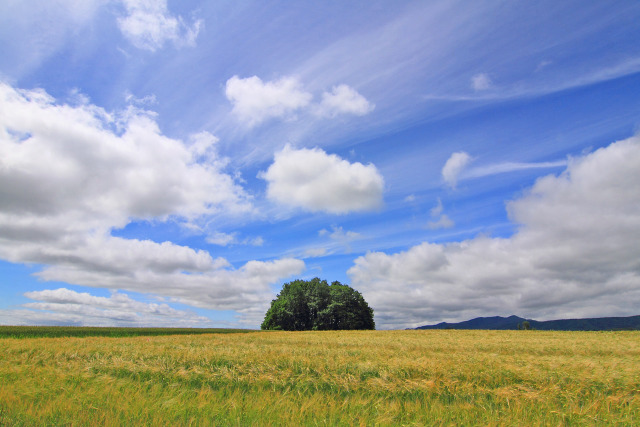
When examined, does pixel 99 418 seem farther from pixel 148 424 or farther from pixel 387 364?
pixel 387 364

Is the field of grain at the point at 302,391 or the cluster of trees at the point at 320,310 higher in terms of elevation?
the cluster of trees at the point at 320,310

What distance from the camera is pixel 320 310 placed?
6956cm

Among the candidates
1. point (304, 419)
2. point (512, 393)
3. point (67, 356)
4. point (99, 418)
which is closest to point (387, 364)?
point (512, 393)

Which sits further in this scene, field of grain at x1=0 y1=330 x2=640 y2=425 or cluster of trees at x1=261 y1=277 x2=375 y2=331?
cluster of trees at x1=261 y1=277 x2=375 y2=331

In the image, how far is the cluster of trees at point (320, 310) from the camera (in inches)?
2699

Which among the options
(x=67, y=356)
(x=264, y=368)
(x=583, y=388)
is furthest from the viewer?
(x=67, y=356)

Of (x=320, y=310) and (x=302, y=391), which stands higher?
(x=320, y=310)

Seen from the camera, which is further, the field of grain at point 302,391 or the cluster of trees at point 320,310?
the cluster of trees at point 320,310

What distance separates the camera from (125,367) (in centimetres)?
973

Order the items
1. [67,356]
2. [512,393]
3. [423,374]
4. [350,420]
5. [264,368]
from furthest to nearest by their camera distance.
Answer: [67,356], [264,368], [423,374], [512,393], [350,420]

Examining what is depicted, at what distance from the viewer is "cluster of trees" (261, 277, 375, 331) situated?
2699 inches

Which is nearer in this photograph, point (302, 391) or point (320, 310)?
point (302, 391)

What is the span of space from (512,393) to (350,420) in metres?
4.08

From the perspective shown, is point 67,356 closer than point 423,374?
No
